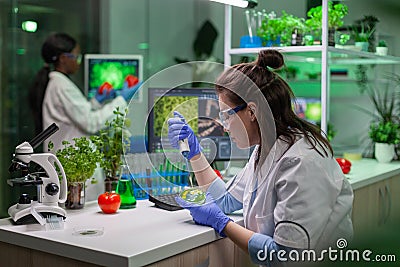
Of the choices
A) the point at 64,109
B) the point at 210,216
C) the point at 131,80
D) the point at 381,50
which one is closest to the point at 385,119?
the point at 381,50

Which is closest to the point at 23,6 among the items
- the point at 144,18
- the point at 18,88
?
the point at 18,88

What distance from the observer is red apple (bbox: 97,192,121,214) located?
2002 millimetres

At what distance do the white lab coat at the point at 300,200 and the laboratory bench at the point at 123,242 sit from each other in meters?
0.12

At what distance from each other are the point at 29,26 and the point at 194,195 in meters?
2.20

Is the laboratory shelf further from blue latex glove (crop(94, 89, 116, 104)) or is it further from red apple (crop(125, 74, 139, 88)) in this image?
blue latex glove (crop(94, 89, 116, 104))

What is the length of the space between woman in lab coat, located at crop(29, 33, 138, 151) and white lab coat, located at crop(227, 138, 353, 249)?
1.73 metres

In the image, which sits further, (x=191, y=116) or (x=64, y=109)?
(x=64, y=109)

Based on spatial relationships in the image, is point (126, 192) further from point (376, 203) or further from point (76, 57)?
point (76, 57)

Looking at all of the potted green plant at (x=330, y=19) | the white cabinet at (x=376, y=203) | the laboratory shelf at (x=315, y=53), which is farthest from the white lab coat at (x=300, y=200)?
the potted green plant at (x=330, y=19)

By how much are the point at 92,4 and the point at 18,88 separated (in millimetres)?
977

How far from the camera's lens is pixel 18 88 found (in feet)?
11.7

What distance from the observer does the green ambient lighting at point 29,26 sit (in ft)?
Result: 11.8

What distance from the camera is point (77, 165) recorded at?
204cm

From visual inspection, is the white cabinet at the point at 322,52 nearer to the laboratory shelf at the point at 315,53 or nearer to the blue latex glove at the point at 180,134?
the laboratory shelf at the point at 315,53
